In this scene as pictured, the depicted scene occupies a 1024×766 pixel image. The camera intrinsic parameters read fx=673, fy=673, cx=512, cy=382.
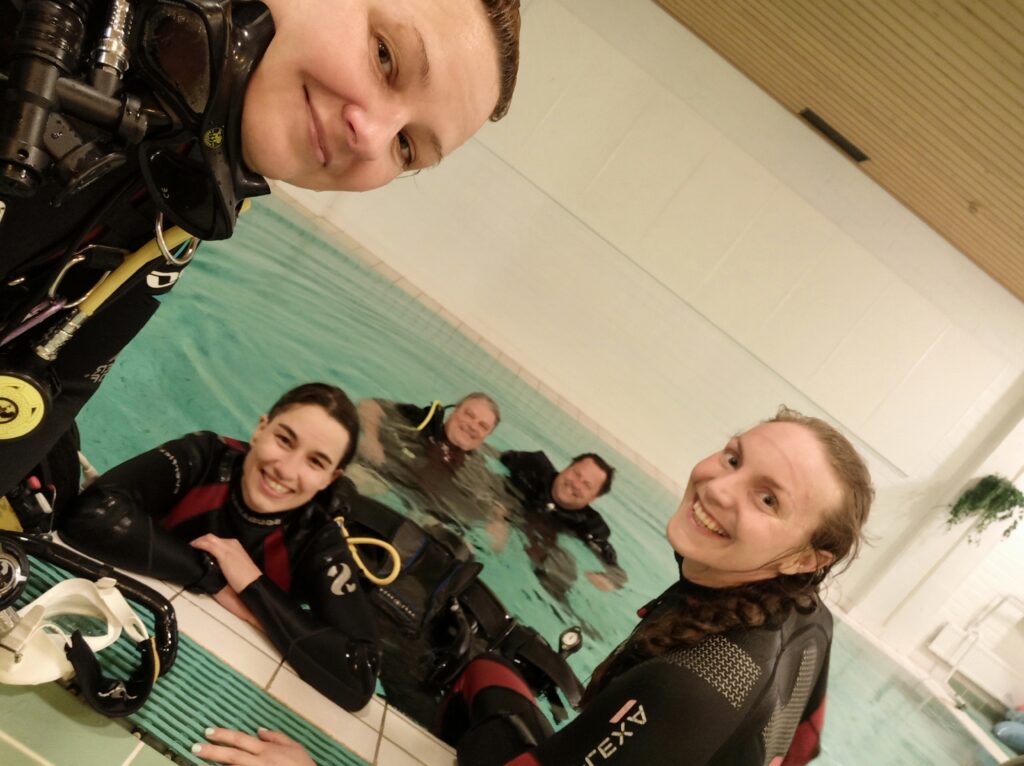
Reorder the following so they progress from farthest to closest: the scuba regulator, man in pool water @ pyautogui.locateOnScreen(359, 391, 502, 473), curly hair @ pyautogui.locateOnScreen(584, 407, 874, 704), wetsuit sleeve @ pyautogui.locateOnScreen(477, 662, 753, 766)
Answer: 1. man in pool water @ pyautogui.locateOnScreen(359, 391, 502, 473)
2. curly hair @ pyautogui.locateOnScreen(584, 407, 874, 704)
3. wetsuit sleeve @ pyautogui.locateOnScreen(477, 662, 753, 766)
4. the scuba regulator

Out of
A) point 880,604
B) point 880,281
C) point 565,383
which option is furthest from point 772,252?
point 880,604

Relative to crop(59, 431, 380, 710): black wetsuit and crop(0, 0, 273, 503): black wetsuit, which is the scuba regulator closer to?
crop(0, 0, 273, 503): black wetsuit

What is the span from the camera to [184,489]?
1840mm

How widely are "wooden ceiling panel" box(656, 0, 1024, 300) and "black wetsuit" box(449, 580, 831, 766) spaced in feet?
15.3

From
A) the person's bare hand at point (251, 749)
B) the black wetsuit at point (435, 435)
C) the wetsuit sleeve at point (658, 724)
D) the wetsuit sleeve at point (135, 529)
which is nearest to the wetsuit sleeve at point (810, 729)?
the wetsuit sleeve at point (658, 724)

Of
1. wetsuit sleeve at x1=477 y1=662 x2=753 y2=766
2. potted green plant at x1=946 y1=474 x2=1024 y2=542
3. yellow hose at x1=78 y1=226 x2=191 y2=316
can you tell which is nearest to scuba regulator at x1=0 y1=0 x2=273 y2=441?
yellow hose at x1=78 y1=226 x2=191 y2=316

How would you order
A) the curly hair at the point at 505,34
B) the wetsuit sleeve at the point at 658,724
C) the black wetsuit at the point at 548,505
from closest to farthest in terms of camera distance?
the curly hair at the point at 505,34 → the wetsuit sleeve at the point at 658,724 → the black wetsuit at the point at 548,505

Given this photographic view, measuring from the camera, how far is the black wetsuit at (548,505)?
4453 mm

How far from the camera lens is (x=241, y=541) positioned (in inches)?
73.6

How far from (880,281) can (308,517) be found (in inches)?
248

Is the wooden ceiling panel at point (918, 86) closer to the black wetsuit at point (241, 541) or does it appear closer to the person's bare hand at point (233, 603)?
the black wetsuit at point (241, 541)

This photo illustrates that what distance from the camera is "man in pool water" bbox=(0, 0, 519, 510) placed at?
0.72 meters

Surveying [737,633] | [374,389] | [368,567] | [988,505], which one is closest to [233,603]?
[368,567]

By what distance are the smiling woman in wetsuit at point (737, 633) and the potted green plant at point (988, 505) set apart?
6385 millimetres
